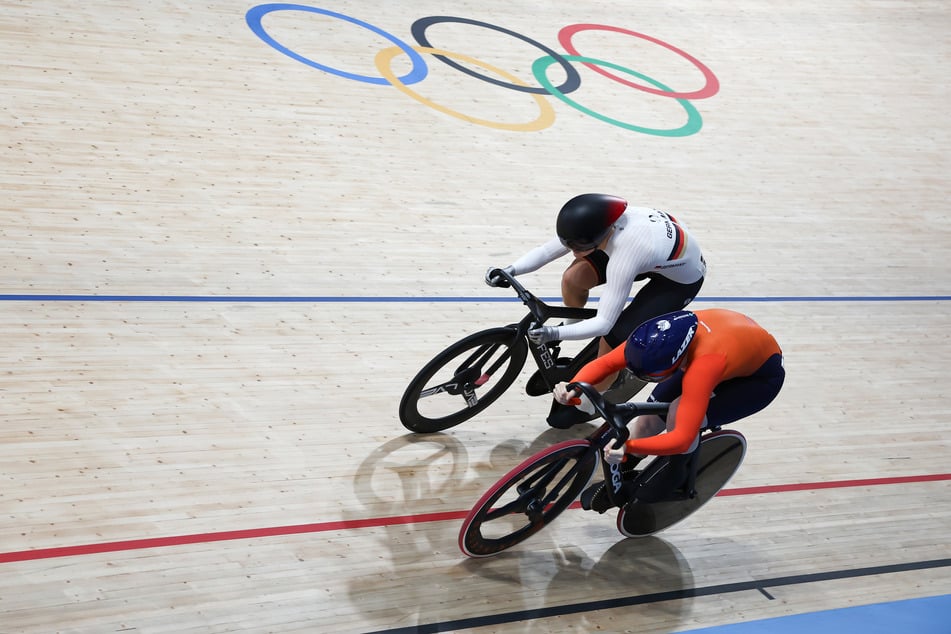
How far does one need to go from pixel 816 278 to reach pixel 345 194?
3.07m

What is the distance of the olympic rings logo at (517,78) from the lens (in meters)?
6.33

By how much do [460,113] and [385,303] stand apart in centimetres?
233

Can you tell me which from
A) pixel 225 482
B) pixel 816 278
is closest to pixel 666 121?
pixel 816 278

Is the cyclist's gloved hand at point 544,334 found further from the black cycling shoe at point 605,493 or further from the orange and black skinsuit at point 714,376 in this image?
the black cycling shoe at point 605,493

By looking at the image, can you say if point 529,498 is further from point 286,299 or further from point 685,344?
point 286,299

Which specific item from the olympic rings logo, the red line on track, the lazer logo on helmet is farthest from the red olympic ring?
the lazer logo on helmet

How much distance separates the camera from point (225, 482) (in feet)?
10.6

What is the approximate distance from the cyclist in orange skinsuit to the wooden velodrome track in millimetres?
725

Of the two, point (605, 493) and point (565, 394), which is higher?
point (565, 394)

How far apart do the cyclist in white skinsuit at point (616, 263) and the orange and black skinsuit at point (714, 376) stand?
318 mm

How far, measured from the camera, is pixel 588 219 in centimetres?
301

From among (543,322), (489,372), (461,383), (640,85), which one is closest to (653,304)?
(543,322)

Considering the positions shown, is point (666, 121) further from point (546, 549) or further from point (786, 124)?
point (546, 549)

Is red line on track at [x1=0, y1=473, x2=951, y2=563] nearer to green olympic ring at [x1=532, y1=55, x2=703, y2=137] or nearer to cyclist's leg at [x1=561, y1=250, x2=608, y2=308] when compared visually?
cyclist's leg at [x1=561, y1=250, x2=608, y2=308]
